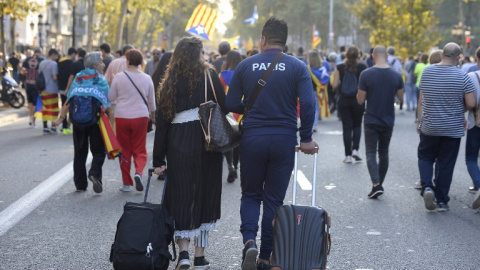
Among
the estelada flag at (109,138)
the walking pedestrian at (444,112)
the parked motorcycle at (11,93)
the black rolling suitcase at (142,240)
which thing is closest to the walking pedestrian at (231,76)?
the estelada flag at (109,138)

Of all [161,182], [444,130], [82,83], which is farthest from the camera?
[161,182]

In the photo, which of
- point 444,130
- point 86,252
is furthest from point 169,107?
point 444,130

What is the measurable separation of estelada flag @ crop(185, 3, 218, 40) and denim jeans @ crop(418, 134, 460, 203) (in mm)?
11481

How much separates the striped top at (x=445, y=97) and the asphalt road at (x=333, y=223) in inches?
36.9

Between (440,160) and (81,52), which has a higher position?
(81,52)

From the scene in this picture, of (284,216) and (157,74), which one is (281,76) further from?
(157,74)

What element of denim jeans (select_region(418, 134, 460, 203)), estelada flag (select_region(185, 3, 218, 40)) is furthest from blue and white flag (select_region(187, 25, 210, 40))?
denim jeans (select_region(418, 134, 460, 203))

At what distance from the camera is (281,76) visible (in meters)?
6.10

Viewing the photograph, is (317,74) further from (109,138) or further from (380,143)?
(109,138)

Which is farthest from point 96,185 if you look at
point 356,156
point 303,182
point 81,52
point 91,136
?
point 81,52

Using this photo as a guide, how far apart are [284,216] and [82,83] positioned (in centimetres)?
501

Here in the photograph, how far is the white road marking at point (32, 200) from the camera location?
27.9 feet

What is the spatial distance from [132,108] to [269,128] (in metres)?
4.38

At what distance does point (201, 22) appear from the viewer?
817 inches
